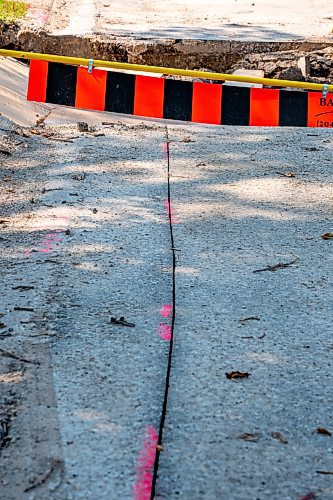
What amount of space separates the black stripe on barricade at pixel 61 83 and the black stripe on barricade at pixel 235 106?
4.14 ft

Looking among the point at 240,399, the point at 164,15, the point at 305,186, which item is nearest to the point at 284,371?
the point at 240,399

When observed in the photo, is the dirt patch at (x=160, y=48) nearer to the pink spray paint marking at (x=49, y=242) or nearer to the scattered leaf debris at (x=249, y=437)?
Answer: the pink spray paint marking at (x=49, y=242)

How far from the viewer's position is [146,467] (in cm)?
303

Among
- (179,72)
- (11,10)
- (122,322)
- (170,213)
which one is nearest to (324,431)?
(122,322)

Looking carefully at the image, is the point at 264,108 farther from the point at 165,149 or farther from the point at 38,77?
the point at 38,77

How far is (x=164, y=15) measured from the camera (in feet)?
52.1

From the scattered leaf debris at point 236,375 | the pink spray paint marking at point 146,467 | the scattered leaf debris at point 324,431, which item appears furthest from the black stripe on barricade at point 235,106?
the pink spray paint marking at point 146,467

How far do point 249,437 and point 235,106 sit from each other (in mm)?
4755

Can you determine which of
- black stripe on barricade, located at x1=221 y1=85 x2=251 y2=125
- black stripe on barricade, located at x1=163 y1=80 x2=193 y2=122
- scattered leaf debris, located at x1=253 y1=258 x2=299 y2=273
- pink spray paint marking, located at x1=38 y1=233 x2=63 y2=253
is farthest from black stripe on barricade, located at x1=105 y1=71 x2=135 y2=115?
scattered leaf debris, located at x1=253 y1=258 x2=299 y2=273

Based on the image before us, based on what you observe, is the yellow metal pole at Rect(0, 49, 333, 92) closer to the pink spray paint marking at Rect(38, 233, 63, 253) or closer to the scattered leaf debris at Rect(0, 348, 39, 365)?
the pink spray paint marking at Rect(38, 233, 63, 253)

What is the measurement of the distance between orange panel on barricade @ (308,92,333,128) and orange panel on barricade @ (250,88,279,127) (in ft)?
0.93

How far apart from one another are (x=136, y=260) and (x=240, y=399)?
5.49 ft

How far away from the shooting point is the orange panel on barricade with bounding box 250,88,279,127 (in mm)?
7566

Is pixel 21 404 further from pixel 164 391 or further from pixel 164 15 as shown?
pixel 164 15
